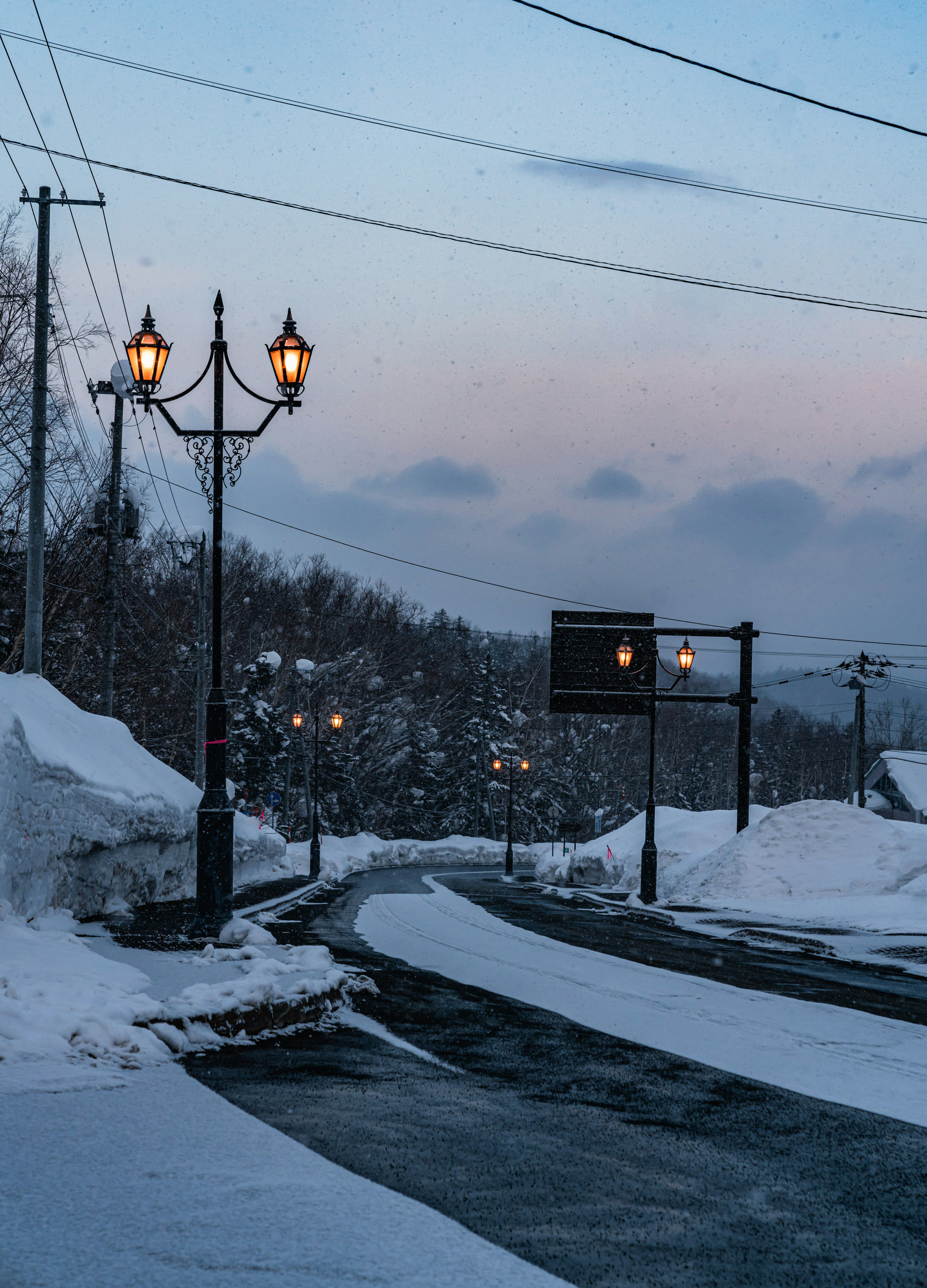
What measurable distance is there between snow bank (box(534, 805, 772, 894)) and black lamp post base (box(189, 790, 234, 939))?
740 inches

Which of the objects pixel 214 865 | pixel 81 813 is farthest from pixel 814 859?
pixel 81 813

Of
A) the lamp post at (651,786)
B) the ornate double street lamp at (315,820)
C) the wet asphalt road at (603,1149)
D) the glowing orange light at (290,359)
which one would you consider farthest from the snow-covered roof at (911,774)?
the wet asphalt road at (603,1149)

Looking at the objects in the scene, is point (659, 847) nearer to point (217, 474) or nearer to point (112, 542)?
point (112, 542)

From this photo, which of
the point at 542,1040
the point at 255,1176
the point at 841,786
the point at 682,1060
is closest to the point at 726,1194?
the point at 255,1176

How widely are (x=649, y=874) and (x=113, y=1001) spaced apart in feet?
70.5

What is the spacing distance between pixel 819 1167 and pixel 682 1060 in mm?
2332

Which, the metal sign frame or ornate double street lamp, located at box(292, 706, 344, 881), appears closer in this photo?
the metal sign frame

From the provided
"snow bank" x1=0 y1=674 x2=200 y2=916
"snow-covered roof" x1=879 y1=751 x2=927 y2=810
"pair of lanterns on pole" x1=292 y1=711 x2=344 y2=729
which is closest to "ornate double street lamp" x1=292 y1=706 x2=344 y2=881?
"pair of lanterns on pole" x1=292 y1=711 x2=344 y2=729

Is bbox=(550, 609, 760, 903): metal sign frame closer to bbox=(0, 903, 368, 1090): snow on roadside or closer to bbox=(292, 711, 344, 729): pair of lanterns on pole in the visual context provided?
bbox=(292, 711, 344, 729): pair of lanterns on pole

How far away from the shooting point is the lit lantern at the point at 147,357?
1309cm

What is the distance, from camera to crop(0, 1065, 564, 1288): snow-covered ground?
3.18 metres

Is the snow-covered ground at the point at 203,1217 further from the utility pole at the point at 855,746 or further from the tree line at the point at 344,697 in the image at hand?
the utility pole at the point at 855,746

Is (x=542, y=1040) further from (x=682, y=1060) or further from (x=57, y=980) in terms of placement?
(x=57, y=980)

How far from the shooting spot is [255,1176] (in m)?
4.07
